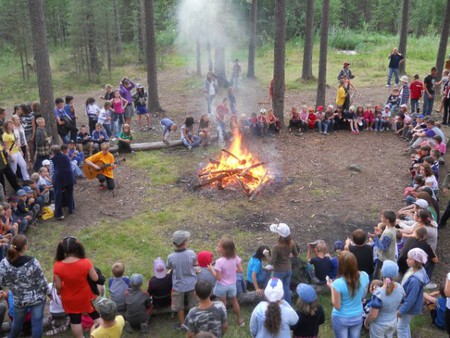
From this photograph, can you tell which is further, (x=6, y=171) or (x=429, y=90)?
(x=429, y=90)

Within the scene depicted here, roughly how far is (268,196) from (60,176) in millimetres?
5044

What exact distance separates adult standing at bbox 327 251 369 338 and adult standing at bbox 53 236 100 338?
3.07 m

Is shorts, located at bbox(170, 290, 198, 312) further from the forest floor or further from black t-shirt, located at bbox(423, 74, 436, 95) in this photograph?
black t-shirt, located at bbox(423, 74, 436, 95)

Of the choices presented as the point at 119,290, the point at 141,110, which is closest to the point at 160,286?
the point at 119,290

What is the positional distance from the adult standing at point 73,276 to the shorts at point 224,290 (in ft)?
5.63

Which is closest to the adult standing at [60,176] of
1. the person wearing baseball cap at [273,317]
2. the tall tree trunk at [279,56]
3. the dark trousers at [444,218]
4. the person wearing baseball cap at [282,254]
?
the person wearing baseball cap at [282,254]

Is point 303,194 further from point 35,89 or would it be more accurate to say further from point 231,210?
point 35,89

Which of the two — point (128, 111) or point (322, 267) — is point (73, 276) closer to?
point (322, 267)

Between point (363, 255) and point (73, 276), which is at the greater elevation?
point (73, 276)

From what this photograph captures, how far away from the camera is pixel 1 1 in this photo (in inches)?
1121

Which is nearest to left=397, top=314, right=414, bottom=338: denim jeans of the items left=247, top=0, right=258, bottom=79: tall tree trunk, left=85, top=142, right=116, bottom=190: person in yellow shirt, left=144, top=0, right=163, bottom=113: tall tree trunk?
left=85, top=142, right=116, bottom=190: person in yellow shirt

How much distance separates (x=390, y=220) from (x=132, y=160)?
28.6 feet

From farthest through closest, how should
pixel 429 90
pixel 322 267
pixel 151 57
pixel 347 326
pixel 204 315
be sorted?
1. pixel 151 57
2. pixel 429 90
3. pixel 322 267
4. pixel 347 326
5. pixel 204 315

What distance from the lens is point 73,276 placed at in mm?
5547
